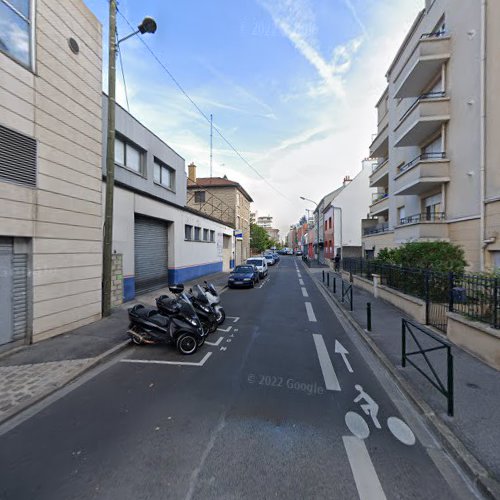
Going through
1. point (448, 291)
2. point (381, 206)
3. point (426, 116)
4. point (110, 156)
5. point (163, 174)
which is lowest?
point (448, 291)

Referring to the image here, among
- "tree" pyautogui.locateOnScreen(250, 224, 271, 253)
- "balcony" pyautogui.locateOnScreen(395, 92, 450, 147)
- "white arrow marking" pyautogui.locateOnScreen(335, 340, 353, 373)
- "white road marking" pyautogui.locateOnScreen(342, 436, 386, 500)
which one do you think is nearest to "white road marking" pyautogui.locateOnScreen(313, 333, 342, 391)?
"white arrow marking" pyautogui.locateOnScreen(335, 340, 353, 373)

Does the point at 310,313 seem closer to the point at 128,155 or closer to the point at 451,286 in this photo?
the point at 451,286

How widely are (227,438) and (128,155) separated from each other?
→ 1093 centimetres

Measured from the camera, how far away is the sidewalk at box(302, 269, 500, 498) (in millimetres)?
2630

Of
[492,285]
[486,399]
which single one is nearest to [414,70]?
[492,285]

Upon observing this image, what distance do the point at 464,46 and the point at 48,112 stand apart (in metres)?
14.5

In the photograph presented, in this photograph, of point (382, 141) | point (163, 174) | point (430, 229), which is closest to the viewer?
point (430, 229)

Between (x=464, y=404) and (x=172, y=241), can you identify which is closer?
(x=464, y=404)

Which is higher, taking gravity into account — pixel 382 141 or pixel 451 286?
pixel 382 141

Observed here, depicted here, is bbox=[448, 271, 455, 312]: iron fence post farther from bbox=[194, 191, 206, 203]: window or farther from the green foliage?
bbox=[194, 191, 206, 203]: window

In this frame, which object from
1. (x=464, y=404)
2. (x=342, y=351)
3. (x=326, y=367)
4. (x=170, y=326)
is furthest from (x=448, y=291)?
(x=170, y=326)

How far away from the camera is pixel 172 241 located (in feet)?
45.3

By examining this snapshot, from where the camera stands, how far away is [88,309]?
7160 millimetres

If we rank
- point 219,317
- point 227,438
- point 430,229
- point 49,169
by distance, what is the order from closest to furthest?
point 227,438, point 49,169, point 219,317, point 430,229
